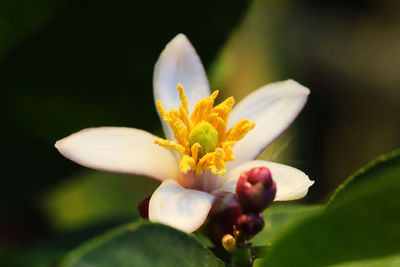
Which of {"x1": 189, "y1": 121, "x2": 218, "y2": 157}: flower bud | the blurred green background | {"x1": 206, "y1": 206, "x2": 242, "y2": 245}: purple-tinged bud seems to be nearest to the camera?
{"x1": 206, "y1": 206, "x2": 242, "y2": 245}: purple-tinged bud

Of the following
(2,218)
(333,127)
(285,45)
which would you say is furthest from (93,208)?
(333,127)

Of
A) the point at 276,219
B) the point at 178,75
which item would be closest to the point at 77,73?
the point at 178,75

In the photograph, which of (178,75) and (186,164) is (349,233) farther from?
(178,75)

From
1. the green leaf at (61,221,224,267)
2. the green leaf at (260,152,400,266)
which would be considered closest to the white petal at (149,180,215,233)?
the green leaf at (61,221,224,267)

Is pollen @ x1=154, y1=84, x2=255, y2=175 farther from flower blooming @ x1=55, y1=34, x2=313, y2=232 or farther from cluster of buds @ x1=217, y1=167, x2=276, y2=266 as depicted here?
cluster of buds @ x1=217, y1=167, x2=276, y2=266

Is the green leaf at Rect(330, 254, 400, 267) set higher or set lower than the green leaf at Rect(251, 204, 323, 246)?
higher

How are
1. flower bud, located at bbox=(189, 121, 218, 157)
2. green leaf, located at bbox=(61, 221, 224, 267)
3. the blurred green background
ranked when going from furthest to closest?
the blurred green background < flower bud, located at bbox=(189, 121, 218, 157) < green leaf, located at bbox=(61, 221, 224, 267)

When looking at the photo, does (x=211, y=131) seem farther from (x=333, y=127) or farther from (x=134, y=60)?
(x=333, y=127)

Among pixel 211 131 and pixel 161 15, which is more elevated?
pixel 161 15
